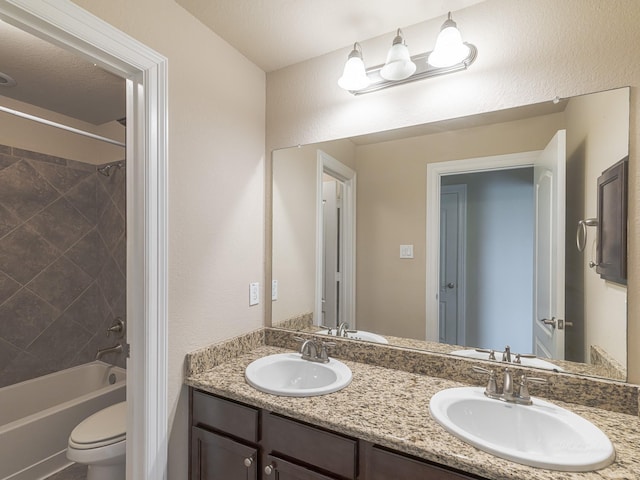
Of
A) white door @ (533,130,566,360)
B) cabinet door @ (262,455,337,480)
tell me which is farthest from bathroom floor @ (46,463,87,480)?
white door @ (533,130,566,360)

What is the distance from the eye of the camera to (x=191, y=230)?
1.38 metres

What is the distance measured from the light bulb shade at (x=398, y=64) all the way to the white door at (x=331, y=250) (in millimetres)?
560

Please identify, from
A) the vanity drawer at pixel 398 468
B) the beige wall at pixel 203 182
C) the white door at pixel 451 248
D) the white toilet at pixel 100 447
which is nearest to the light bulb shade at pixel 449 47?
the white door at pixel 451 248

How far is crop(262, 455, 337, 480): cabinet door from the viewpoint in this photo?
1.04 m

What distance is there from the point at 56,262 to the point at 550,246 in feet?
10.2

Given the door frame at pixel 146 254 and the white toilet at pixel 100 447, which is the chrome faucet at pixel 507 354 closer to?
the door frame at pixel 146 254

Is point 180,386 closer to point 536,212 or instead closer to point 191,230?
point 191,230

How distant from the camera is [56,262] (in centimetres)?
241

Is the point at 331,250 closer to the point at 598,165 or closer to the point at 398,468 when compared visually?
the point at 398,468

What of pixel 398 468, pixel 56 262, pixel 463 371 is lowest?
pixel 398 468

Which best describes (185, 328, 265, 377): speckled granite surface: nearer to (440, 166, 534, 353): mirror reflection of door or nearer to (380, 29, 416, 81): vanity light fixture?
(440, 166, 534, 353): mirror reflection of door

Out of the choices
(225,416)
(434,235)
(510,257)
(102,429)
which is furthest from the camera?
(102,429)

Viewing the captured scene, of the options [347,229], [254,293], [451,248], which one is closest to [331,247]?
[347,229]

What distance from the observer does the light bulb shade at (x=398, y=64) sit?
1.34m
